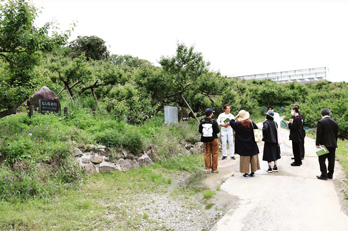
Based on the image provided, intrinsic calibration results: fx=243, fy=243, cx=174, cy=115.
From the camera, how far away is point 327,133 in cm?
621

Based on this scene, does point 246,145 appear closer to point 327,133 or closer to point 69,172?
point 327,133

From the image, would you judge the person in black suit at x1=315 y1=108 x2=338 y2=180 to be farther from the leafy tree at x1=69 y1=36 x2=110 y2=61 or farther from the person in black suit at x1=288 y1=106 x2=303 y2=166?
the leafy tree at x1=69 y1=36 x2=110 y2=61

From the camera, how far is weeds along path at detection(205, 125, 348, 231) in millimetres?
4102

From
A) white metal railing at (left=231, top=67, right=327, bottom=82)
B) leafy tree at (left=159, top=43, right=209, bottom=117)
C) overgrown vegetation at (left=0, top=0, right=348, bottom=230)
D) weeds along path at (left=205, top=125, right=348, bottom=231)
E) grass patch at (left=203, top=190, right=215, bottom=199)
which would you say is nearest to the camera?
weeds along path at (left=205, top=125, right=348, bottom=231)

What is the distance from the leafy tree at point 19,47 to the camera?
5.77m

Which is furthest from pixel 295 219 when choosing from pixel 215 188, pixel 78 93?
pixel 78 93

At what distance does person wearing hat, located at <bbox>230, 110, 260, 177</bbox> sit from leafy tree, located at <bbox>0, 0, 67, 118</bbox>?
17.8 ft

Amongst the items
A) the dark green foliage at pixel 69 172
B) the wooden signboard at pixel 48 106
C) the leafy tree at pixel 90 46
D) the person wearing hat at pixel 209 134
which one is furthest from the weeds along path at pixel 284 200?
the leafy tree at pixel 90 46

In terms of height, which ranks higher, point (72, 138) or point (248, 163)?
point (72, 138)

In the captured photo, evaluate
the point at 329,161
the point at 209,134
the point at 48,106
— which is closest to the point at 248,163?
the point at 209,134

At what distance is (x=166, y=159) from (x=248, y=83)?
1107 inches

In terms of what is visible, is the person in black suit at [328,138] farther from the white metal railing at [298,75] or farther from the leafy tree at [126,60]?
the white metal railing at [298,75]

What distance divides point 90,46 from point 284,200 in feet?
93.1

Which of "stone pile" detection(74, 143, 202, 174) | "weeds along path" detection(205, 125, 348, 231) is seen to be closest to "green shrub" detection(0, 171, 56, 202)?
"stone pile" detection(74, 143, 202, 174)
